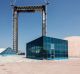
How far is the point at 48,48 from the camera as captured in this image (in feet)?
217

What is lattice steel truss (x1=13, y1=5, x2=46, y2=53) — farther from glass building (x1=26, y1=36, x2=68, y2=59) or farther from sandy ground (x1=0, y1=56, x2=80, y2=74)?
sandy ground (x1=0, y1=56, x2=80, y2=74)

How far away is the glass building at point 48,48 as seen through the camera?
65.9 meters

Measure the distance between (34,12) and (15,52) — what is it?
71.9ft

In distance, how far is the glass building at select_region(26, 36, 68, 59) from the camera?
65.9 meters

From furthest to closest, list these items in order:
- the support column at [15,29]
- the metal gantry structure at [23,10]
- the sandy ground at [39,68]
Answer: the support column at [15,29] < the metal gantry structure at [23,10] < the sandy ground at [39,68]

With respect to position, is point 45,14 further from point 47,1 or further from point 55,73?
point 55,73

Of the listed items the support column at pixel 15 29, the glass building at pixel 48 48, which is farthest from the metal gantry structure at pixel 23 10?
the glass building at pixel 48 48

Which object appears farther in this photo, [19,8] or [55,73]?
[19,8]

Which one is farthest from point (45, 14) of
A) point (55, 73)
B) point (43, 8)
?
point (55, 73)

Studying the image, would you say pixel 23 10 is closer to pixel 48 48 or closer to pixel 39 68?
pixel 48 48

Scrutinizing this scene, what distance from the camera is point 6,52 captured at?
11075 cm

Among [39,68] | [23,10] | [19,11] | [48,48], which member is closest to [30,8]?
[23,10]

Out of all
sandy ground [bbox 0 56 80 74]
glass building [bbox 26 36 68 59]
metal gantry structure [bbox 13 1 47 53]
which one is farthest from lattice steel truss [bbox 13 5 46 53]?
sandy ground [bbox 0 56 80 74]

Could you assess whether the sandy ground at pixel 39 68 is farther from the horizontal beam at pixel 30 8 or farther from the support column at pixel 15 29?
the support column at pixel 15 29
